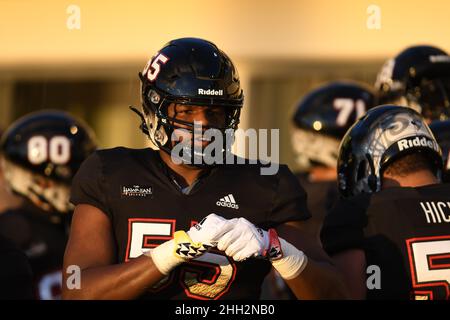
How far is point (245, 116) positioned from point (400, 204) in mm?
6395

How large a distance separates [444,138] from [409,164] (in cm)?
90

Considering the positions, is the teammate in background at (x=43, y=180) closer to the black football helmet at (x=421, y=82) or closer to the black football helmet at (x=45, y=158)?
the black football helmet at (x=45, y=158)

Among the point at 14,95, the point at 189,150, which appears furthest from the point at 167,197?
the point at 14,95

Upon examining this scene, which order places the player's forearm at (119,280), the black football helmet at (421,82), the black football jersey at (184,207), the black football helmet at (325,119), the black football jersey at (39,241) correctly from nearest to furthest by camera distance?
the player's forearm at (119,280), the black football jersey at (184,207), the black football jersey at (39,241), the black football helmet at (421,82), the black football helmet at (325,119)

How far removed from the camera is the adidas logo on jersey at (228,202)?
11.5 feet

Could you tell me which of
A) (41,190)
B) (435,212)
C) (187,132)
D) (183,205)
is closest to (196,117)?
(187,132)

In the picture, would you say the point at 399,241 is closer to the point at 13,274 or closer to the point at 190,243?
the point at 190,243

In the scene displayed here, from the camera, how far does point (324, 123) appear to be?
6539 millimetres

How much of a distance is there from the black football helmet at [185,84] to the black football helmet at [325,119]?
2.86m

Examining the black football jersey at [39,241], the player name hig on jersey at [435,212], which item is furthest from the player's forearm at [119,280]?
the black football jersey at [39,241]

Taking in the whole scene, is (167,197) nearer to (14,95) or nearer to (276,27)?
(276,27)

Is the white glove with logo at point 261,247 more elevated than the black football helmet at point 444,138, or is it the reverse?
the black football helmet at point 444,138

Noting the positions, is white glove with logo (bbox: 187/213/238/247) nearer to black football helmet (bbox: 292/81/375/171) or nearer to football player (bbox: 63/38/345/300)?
football player (bbox: 63/38/345/300)

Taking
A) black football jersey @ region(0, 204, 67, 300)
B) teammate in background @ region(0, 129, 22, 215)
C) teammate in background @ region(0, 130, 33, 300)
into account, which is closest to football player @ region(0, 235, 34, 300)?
teammate in background @ region(0, 130, 33, 300)
